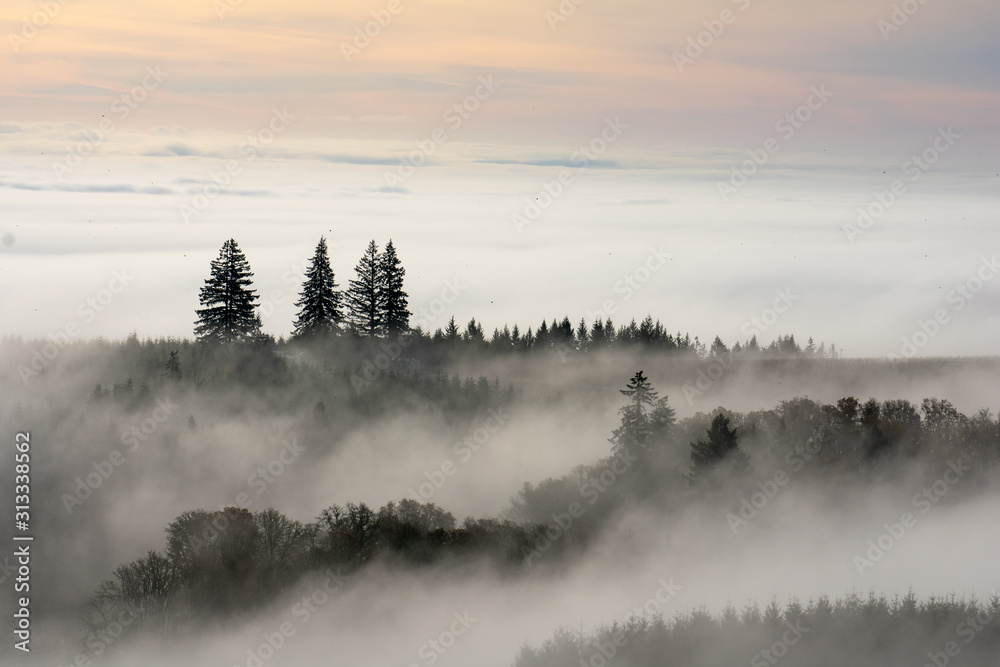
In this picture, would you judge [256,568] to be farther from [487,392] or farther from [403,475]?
[487,392]

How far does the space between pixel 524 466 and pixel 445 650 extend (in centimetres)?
7032

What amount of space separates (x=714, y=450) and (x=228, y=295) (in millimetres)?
51124

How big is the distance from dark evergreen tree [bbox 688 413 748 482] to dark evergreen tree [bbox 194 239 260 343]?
47.5 meters

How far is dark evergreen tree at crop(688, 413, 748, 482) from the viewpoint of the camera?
10419 cm

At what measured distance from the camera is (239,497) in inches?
5728

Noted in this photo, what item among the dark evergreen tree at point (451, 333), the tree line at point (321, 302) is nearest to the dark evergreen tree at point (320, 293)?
the tree line at point (321, 302)

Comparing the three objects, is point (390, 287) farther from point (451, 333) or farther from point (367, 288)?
point (451, 333)

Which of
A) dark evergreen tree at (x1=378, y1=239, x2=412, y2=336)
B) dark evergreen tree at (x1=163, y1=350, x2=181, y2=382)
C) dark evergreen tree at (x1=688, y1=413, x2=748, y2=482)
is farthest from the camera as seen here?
dark evergreen tree at (x1=163, y1=350, x2=181, y2=382)

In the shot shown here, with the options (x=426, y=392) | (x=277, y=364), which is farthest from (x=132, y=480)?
(x=426, y=392)

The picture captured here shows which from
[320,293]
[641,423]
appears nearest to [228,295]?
[320,293]

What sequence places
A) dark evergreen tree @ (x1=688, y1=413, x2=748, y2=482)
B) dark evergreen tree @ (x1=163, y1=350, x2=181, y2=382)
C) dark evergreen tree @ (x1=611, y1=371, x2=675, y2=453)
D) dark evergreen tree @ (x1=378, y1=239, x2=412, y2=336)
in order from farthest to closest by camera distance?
dark evergreen tree @ (x1=163, y1=350, x2=181, y2=382), dark evergreen tree @ (x1=378, y1=239, x2=412, y2=336), dark evergreen tree @ (x1=688, y1=413, x2=748, y2=482), dark evergreen tree @ (x1=611, y1=371, x2=675, y2=453)

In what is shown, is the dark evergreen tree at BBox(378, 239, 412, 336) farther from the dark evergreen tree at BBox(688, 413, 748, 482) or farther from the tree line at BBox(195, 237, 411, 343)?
the dark evergreen tree at BBox(688, 413, 748, 482)

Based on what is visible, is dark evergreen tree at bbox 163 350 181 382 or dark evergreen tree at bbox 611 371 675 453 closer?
dark evergreen tree at bbox 611 371 675 453

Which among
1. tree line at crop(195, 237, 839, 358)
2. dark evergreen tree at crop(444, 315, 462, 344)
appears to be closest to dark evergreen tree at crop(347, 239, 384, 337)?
tree line at crop(195, 237, 839, 358)
